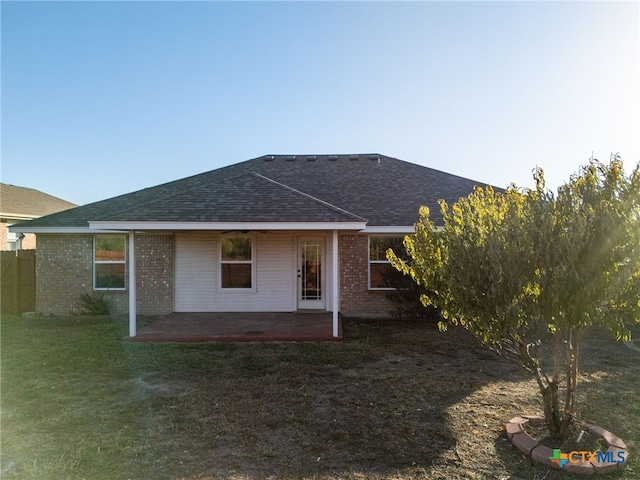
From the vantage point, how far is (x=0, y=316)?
12.5 meters

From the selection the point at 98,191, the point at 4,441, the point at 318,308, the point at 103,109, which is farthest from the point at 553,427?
the point at 98,191

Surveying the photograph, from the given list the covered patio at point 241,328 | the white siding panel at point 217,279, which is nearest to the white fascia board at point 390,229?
the white siding panel at point 217,279

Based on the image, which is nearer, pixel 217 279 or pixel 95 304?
pixel 95 304

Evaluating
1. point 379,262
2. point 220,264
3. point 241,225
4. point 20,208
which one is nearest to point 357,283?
point 379,262

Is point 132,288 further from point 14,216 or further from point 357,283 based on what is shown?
point 14,216

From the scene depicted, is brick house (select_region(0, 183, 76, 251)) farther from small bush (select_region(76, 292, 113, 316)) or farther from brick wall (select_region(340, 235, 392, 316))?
brick wall (select_region(340, 235, 392, 316))

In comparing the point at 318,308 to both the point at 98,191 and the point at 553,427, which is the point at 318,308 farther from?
the point at 98,191

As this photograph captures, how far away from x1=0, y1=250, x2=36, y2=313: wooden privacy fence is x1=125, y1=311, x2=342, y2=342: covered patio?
5.16m

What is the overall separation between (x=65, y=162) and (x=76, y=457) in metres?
16.8

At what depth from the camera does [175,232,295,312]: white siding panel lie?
12.4 m

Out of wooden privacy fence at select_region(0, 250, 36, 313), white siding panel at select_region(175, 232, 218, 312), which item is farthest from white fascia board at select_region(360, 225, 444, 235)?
wooden privacy fence at select_region(0, 250, 36, 313)

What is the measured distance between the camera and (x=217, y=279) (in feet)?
40.6

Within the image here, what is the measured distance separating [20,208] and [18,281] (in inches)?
354

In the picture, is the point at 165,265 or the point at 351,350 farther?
the point at 165,265
